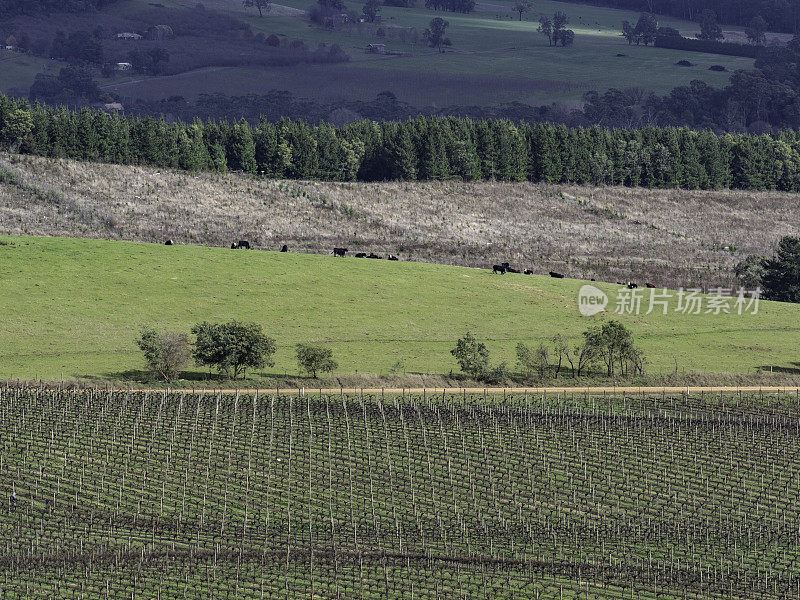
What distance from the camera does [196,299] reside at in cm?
14800

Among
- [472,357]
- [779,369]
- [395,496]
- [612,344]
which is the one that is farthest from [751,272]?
[395,496]

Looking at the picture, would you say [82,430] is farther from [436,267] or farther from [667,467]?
[436,267]

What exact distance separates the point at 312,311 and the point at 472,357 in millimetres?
26824

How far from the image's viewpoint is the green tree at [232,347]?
118 m

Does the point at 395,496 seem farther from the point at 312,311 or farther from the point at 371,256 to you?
the point at 371,256

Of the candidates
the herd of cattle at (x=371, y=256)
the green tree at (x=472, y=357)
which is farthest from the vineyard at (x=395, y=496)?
the herd of cattle at (x=371, y=256)

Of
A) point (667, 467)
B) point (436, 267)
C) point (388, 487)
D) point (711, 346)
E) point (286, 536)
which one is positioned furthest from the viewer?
point (436, 267)

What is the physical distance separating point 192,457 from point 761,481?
42.0m

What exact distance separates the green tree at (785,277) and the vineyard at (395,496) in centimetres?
5511

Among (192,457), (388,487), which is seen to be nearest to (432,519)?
(388,487)

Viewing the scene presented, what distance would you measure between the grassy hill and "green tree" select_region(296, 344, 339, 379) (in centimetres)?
348

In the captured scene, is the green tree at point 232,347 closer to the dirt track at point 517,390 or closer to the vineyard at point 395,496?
the dirt track at point 517,390

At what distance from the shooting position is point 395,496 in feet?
299

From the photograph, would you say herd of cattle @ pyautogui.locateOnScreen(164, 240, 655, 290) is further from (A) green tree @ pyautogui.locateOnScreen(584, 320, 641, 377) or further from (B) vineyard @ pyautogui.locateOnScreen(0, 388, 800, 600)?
(B) vineyard @ pyautogui.locateOnScreen(0, 388, 800, 600)
